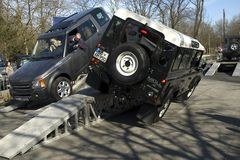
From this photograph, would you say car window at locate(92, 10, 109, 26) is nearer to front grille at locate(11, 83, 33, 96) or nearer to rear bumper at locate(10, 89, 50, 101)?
rear bumper at locate(10, 89, 50, 101)

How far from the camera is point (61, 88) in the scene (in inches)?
441

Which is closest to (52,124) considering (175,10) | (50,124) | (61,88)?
(50,124)

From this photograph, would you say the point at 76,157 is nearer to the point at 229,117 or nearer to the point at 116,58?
the point at 116,58

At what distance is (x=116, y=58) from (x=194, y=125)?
229 cm

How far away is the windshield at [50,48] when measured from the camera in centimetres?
1163

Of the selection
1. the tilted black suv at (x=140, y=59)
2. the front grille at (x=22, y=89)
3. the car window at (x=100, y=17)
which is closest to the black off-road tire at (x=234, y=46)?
the car window at (x=100, y=17)

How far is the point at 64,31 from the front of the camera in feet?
38.7

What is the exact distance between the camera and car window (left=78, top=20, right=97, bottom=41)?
12.0 metres

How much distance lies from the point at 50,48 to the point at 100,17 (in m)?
2.10

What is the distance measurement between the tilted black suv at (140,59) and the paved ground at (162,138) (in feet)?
2.06

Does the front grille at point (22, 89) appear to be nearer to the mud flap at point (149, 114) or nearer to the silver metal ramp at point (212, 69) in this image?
the mud flap at point (149, 114)

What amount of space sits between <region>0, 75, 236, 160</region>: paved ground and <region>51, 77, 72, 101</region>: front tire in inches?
39.6

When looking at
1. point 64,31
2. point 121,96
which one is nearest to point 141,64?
point 121,96

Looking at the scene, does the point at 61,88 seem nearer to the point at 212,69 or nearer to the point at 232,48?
the point at 212,69
